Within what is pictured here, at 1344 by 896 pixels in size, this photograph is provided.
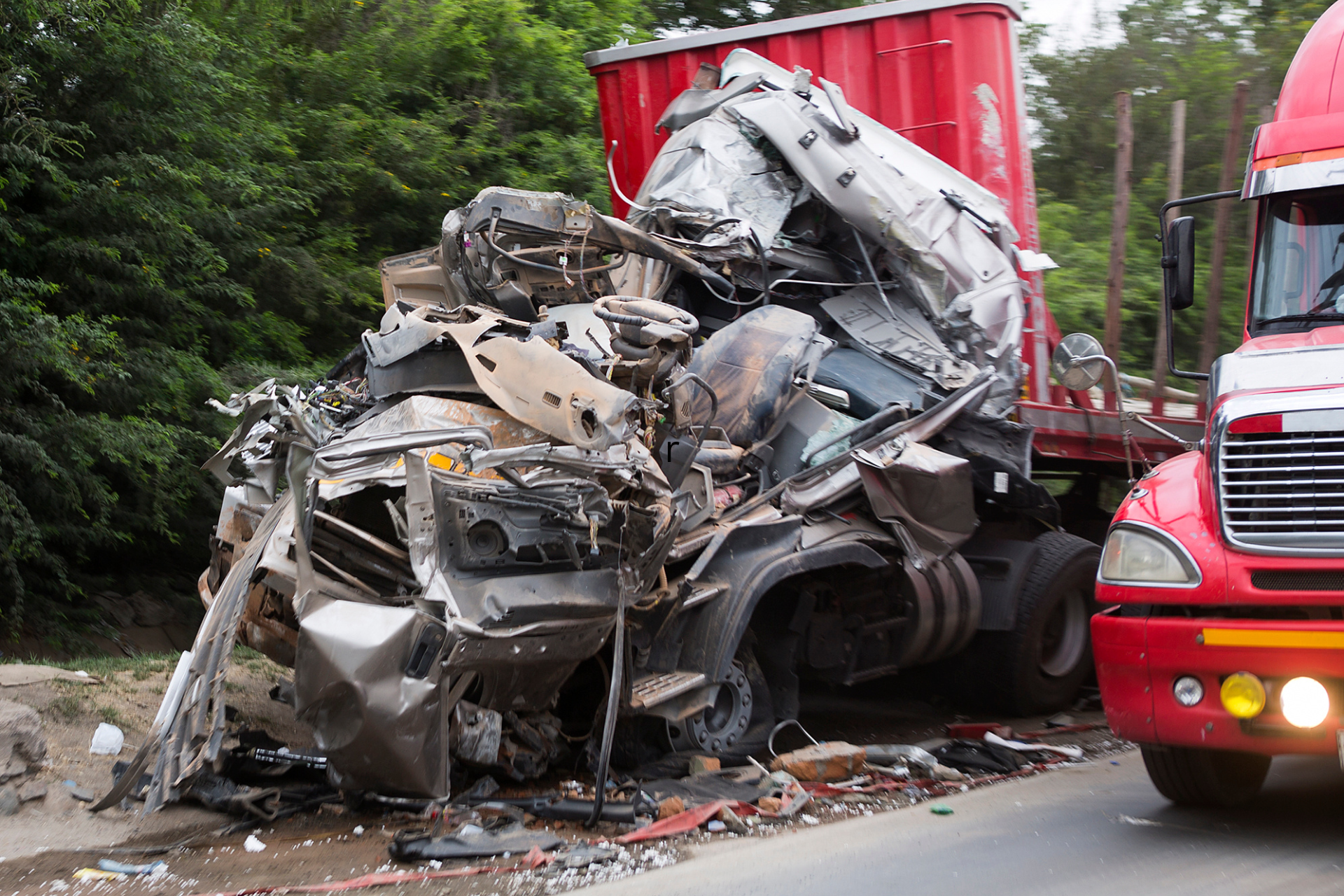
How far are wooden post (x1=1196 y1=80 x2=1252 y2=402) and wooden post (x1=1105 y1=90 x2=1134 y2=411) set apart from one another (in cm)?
57

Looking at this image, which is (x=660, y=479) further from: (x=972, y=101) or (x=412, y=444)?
(x=972, y=101)

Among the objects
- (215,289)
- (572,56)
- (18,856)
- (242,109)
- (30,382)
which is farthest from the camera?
(572,56)

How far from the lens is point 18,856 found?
160 inches

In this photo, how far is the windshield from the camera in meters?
4.66

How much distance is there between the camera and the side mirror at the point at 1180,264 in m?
5.19

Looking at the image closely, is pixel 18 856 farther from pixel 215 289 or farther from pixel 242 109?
pixel 242 109

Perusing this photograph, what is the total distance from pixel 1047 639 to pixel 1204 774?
2495mm

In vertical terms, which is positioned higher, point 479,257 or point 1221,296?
point 479,257

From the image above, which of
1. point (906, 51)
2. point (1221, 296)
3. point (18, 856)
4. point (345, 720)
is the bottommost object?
point (18, 856)

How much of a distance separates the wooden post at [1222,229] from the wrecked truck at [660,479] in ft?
5.59

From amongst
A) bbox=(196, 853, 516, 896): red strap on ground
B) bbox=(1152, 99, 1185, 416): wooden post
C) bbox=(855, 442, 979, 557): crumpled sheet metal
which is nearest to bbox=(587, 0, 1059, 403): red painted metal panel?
bbox=(1152, 99, 1185, 416): wooden post

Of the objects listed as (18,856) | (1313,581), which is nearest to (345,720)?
(18,856)

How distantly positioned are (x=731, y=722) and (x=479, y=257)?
2.66m

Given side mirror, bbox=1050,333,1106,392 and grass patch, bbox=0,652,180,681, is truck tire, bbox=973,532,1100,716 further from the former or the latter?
grass patch, bbox=0,652,180,681
